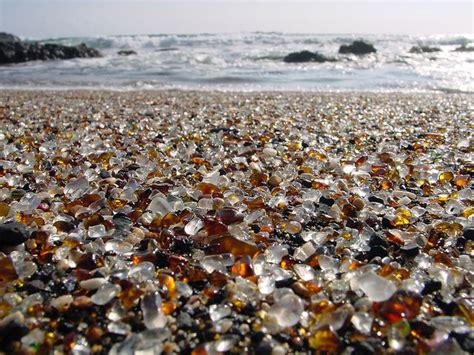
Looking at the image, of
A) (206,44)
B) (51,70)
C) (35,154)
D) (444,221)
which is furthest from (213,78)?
(206,44)

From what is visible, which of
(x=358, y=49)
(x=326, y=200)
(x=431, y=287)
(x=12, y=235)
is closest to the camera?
(x=431, y=287)

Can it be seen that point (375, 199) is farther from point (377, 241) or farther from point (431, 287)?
point (431, 287)

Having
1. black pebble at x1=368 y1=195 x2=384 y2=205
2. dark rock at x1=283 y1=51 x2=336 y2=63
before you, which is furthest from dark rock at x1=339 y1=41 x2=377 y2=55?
black pebble at x1=368 y1=195 x2=384 y2=205

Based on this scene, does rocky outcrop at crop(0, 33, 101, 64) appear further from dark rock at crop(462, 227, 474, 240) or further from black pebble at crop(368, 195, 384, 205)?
dark rock at crop(462, 227, 474, 240)

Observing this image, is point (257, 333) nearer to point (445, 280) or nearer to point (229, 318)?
point (229, 318)

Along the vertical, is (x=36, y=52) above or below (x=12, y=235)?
above

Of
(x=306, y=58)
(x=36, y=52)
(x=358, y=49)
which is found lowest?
(x=306, y=58)

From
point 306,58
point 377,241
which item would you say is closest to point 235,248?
point 377,241

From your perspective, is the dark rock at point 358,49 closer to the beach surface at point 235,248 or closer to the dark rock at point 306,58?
the dark rock at point 306,58
